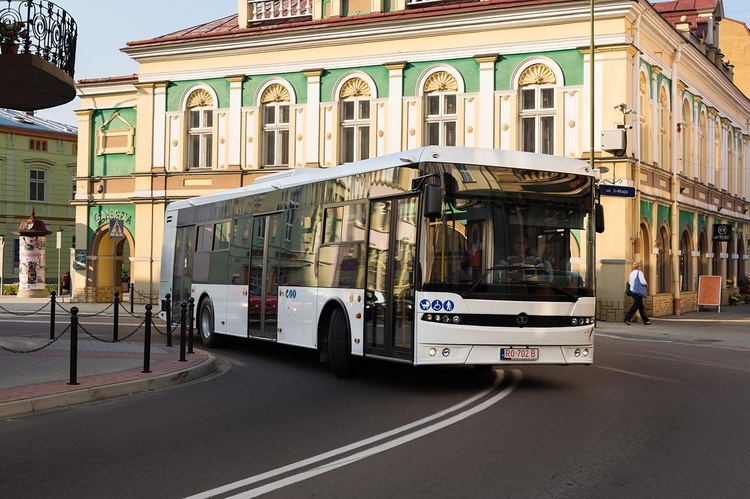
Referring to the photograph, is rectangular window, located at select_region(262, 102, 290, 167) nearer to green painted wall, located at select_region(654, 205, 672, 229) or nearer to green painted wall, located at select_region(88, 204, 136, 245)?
green painted wall, located at select_region(88, 204, 136, 245)

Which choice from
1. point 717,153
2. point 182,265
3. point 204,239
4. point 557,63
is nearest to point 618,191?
point 557,63

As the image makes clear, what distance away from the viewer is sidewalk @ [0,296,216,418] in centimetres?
1166

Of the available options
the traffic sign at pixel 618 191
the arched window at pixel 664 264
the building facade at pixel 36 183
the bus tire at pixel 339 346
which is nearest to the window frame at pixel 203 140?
the arched window at pixel 664 264

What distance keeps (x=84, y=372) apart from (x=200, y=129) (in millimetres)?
24671

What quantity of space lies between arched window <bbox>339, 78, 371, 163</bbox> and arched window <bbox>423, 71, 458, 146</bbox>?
2.30m

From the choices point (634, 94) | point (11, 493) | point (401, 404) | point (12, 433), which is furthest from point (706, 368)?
point (634, 94)

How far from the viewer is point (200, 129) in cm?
3788

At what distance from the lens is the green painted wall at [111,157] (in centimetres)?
4016

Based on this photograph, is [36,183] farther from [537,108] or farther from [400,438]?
[400,438]

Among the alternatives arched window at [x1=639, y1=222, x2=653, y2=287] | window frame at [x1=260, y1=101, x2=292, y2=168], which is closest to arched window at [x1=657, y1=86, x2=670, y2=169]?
arched window at [x1=639, y1=222, x2=653, y2=287]

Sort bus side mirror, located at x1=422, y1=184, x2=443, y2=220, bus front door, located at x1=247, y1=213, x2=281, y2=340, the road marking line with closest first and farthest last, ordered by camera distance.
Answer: the road marking line < bus side mirror, located at x1=422, y1=184, x2=443, y2=220 < bus front door, located at x1=247, y1=213, x2=281, y2=340

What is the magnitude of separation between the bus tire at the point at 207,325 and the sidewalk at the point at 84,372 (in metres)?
0.88

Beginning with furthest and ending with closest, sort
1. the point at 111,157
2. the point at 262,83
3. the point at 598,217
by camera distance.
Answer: the point at 111,157 → the point at 262,83 → the point at 598,217

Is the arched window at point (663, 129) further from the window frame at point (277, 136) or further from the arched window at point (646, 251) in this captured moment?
the window frame at point (277, 136)
